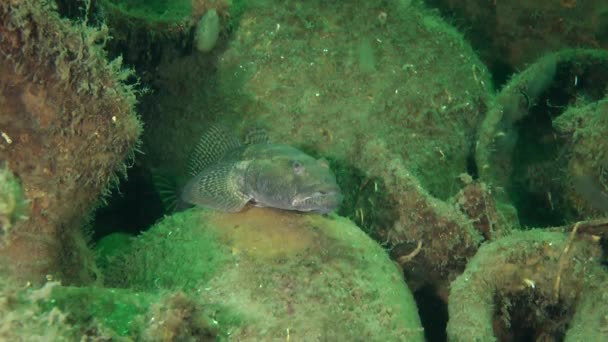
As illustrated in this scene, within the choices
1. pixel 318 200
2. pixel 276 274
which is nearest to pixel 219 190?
pixel 318 200

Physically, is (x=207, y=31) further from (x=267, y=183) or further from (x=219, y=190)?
(x=267, y=183)

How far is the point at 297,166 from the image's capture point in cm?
416

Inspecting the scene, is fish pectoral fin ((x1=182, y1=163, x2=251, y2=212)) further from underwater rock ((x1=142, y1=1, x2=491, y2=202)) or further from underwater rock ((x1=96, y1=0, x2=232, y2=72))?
underwater rock ((x1=96, y1=0, x2=232, y2=72))

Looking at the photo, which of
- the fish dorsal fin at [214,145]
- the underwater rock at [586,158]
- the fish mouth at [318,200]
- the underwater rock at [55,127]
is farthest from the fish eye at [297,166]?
the underwater rock at [586,158]

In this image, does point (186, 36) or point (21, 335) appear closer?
point (21, 335)

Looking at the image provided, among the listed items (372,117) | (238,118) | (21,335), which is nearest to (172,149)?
(238,118)

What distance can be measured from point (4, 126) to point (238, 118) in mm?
3403

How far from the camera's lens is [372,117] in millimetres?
6066

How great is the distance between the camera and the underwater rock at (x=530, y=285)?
3930 mm

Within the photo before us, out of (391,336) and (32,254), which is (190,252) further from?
(391,336)

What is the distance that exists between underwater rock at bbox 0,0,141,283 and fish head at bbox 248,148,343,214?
1134 mm

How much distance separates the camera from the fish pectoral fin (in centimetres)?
407

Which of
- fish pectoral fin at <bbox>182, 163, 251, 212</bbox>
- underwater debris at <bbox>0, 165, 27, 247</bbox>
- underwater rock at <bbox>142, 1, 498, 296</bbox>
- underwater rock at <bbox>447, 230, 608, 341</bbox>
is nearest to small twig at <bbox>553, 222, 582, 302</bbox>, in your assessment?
underwater rock at <bbox>447, 230, 608, 341</bbox>

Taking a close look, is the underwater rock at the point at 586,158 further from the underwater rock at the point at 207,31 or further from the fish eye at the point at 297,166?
the underwater rock at the point at 207,31
